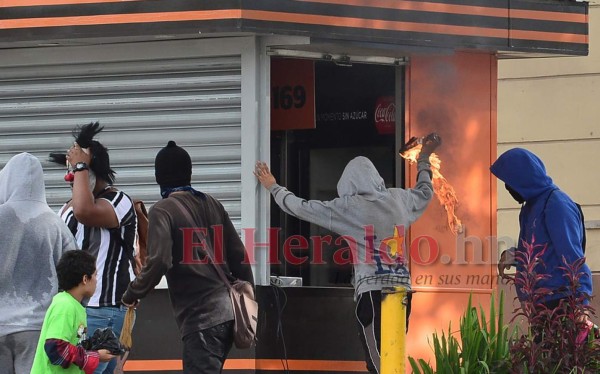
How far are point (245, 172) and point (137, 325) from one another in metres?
1.29

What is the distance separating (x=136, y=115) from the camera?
9047 millimetres

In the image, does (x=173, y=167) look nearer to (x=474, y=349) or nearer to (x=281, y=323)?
(x=281, y=323)

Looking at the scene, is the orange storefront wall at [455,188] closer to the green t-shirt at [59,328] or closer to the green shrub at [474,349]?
the green shrub at [474,349]

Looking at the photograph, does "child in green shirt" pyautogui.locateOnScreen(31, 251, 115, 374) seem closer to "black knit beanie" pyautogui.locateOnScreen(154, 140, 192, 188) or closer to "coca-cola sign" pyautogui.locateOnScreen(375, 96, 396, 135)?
"black knit beanie" pyautogui.locateOnScreen(154, 140, 192, 188)

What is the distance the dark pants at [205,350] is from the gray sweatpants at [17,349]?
88 centimetres

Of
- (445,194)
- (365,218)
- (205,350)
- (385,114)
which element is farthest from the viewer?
(385,114)

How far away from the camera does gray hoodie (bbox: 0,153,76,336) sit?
23.6 feet

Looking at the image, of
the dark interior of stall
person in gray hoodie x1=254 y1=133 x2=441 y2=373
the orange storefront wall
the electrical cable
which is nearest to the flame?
the orange storefront wall

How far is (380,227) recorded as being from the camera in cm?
850

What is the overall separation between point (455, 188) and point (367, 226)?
4.27ft

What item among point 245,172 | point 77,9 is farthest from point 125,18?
point 245,172

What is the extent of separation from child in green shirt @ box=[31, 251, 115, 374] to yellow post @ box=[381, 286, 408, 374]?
5.09 feet

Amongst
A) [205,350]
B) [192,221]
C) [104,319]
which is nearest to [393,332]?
[205,350]

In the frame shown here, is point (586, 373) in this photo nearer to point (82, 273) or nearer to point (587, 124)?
point (82, 273)
